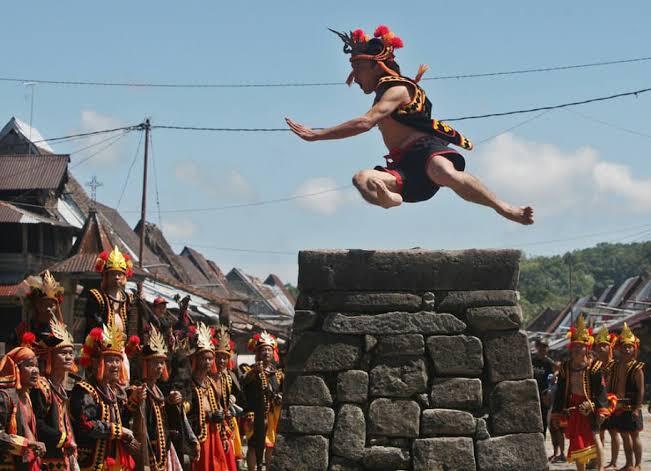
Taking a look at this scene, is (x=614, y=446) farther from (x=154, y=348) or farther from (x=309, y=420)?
(x=309, y=420)

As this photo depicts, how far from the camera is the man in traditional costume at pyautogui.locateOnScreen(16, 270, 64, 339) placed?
10.0 meters

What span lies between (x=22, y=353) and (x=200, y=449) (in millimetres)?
3554

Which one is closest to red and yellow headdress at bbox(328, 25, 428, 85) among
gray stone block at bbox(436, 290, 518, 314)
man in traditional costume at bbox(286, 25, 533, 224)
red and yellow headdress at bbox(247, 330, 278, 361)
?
man in traditional costume at bbox(286, 25, 533, 224)

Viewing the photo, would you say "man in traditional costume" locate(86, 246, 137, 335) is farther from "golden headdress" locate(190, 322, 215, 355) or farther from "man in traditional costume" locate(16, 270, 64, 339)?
"golden headdress" locate(190, 322, 215, 355)

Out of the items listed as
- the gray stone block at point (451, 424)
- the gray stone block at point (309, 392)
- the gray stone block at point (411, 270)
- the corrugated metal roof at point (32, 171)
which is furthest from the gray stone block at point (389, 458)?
the corrugated metal roof at point (32, 171)

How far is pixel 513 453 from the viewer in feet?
26.8

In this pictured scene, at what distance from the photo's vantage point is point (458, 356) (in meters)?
8.30

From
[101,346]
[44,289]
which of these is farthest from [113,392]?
[44,289]

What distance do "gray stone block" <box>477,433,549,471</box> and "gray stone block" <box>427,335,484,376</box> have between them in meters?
0.51

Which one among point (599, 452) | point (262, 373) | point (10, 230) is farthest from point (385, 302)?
point (10, 230)

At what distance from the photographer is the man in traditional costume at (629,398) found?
13781 millimetres

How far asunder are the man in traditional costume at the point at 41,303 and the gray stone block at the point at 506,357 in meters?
3.80

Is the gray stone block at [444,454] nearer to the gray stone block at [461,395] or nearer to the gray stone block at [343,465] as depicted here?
the gray stone block at [461,395]

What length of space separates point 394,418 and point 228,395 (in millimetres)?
5213
